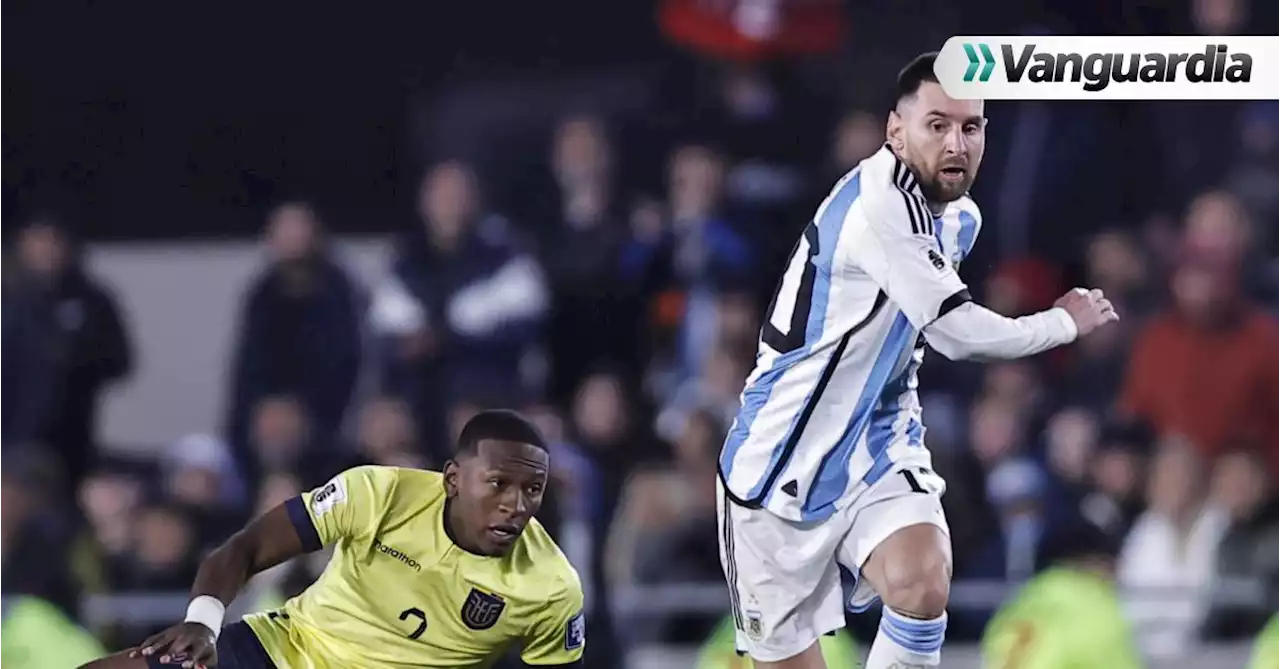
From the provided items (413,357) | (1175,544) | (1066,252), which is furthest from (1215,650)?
(413,357)

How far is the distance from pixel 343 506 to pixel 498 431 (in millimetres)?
432

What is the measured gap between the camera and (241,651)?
5262 mm

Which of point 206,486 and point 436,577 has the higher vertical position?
point 436,577

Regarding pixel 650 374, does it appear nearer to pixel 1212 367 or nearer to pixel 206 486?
pixel 206 486

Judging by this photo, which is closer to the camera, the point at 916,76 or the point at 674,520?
the point at 916,76

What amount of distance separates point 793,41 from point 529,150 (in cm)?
129

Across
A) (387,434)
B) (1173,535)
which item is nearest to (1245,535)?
(1173,535)

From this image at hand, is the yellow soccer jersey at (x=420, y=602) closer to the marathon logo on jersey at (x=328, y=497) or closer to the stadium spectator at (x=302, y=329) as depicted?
the marathon logo on jersey at (x=328, y=497)

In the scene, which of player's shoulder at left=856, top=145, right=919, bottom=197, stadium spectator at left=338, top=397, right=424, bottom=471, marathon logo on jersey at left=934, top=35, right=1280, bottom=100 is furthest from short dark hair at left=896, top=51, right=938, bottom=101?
stadium spectator at left=338, top=397, right=424, bottom=471

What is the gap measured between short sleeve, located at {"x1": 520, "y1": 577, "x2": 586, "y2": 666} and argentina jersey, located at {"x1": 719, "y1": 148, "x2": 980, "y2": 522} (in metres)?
0.51

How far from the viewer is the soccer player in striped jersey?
4.80 meters

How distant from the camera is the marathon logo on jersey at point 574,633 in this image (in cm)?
527

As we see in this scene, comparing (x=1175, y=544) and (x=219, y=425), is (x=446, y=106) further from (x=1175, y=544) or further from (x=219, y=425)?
(x=1175, y=544)

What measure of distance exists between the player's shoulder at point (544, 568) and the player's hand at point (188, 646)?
33.3 inches
